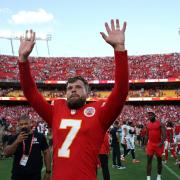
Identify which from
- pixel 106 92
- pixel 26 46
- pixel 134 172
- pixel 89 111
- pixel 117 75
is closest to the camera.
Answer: pixel 117 75

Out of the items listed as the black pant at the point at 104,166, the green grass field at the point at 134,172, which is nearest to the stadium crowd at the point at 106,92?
the green grass field at the point at 134,172

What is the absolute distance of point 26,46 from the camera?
3576mm

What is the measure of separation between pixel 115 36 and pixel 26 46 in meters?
0.88

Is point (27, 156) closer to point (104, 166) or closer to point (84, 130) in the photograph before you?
point (84, 130)

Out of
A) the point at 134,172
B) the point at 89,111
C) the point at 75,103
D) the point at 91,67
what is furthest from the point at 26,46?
the point at 91,67

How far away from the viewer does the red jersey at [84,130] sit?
317 cm

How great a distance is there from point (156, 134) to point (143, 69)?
4907 cm

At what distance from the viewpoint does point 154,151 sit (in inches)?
416

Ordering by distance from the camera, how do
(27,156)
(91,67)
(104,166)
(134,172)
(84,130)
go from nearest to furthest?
(84,130) < (27,156) < (104,166) < (134,172) < (91,67)

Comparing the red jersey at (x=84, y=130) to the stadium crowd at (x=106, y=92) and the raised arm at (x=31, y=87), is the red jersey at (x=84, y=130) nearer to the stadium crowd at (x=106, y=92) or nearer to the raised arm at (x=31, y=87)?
the raised arm at (x=31, y=87)

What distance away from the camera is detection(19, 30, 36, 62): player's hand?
11.4ft

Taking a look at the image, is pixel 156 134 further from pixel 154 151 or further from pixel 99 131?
pixel 99 131

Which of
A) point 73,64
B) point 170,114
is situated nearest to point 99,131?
point 170,114

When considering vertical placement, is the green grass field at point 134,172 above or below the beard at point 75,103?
below
